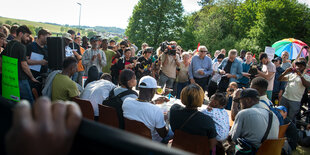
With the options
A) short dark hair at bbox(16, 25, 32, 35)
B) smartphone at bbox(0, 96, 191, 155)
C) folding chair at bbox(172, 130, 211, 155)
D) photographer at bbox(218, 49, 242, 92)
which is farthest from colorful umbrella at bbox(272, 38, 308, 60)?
smartphone at bbox(0, 96, 191, 155)

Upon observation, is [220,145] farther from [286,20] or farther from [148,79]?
[286,20]

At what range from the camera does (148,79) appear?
10.1 ft

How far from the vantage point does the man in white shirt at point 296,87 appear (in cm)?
507

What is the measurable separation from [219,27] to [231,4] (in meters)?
8.02

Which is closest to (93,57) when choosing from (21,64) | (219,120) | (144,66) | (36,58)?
(144,66)

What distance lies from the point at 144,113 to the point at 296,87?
4.25m

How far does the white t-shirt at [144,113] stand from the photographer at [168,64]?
3820 mm

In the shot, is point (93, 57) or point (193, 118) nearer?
point (193, 118)

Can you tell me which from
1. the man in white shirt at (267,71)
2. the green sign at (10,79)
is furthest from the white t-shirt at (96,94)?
the man in white shirt at (267,71)

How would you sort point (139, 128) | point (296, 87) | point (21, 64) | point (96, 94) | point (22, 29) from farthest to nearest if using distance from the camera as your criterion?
point (296, 87)
point (22, 29)
point (21, 64)
point (96, 94)
point (139, 128)

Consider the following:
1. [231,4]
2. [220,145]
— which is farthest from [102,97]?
[231,4]

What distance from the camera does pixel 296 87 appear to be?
516 centimetres

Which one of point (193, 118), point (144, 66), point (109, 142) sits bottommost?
point (193, 118)

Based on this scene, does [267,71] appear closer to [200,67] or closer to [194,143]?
[200,67]
